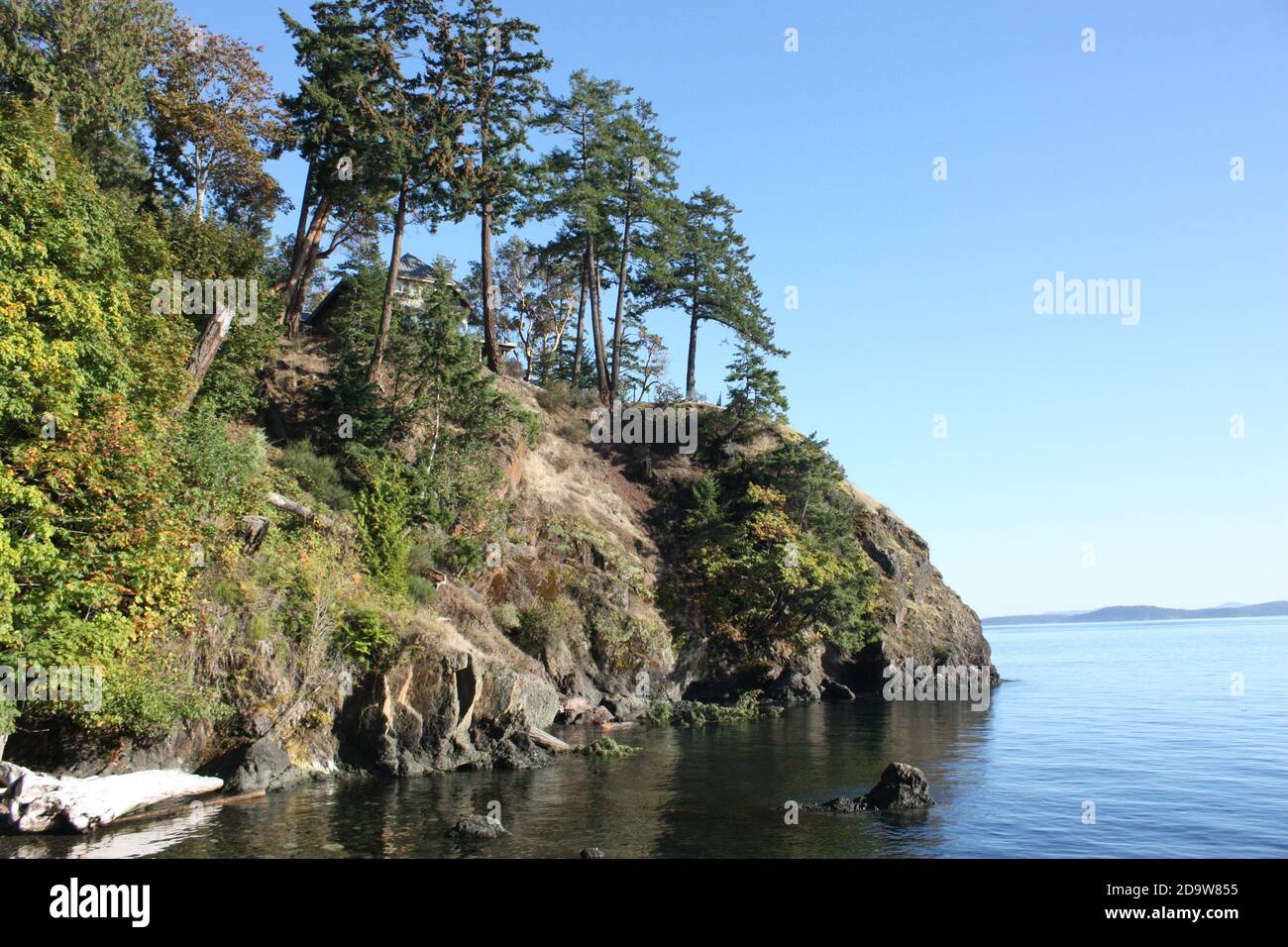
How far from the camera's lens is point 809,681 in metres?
44.2

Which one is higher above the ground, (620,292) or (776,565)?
(620,292)

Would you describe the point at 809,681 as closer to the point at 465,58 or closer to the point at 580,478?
the point at 580,478

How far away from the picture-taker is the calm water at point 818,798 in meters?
17.0

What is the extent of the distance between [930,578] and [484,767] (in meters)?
39.7

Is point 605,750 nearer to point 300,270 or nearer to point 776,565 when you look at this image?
point 776,565

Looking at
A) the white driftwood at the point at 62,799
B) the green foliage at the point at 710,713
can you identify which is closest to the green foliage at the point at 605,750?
the green foliage at the point at 710,713

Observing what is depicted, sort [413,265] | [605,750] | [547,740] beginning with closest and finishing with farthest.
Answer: [547,740] < [605,750] < [413,265]

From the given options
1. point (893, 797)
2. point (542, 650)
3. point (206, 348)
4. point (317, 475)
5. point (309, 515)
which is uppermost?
point (206, 348)

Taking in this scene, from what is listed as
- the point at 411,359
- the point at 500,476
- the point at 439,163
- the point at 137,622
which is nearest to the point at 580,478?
the point at 500,476

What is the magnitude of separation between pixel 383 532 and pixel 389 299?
1356 cm

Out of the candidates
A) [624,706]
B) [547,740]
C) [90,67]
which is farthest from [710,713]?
[90,67]

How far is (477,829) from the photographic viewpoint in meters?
17.7

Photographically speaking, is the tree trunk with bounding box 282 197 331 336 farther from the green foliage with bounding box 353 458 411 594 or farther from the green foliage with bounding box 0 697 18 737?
the green foliage with bounding box 0 697 18 737

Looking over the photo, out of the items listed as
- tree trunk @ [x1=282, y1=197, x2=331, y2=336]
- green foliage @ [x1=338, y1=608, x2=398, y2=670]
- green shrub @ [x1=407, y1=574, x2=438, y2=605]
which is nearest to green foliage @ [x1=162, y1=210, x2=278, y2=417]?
tree trunk @ [x1=282, y1=197, x2=331, y2=336]
